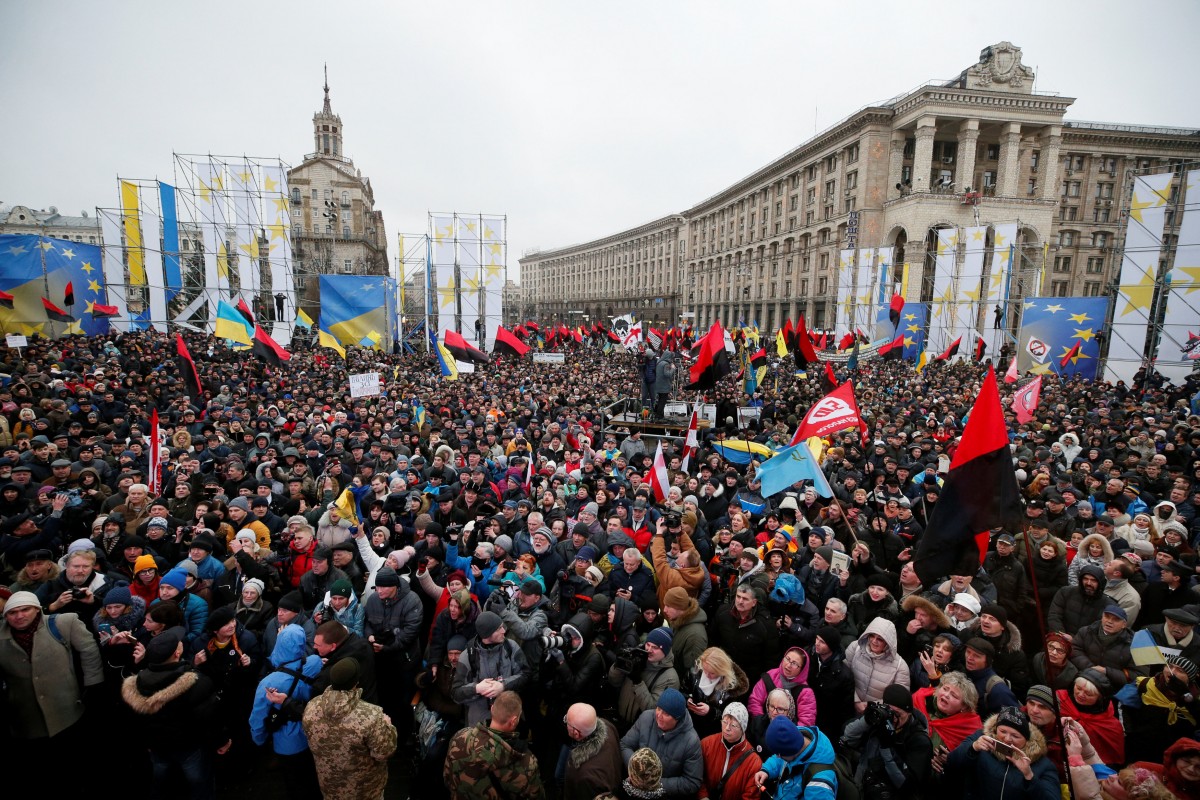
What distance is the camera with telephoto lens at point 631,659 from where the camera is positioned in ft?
12.5

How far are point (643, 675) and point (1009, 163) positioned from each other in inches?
2189

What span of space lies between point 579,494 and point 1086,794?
5511 mm

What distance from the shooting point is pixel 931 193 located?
42.9m

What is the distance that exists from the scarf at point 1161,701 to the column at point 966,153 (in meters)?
50.6

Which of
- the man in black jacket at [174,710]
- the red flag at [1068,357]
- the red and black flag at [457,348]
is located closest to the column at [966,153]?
the red flag at [1068,357]

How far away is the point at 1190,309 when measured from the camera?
747 inches

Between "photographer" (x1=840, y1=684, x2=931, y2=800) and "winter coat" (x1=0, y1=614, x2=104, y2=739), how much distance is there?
5.01 m

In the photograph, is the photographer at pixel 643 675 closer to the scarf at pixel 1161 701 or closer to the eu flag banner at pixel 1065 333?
the scarf at pixel 1161 701

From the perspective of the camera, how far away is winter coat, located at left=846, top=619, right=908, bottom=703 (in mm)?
3840

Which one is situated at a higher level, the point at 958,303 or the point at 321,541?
the point at 958,303

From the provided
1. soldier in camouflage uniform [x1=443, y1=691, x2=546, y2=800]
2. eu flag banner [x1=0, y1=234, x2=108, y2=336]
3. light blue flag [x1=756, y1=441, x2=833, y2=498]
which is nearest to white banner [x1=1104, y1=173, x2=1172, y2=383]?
light blue flag [x1=756, y1=441, x2=833, y2=498]

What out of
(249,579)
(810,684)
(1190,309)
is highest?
(1190,309)

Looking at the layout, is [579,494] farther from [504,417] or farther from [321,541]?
[504,417]

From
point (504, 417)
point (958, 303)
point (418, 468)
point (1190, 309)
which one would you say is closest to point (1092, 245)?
point (958, 303)
